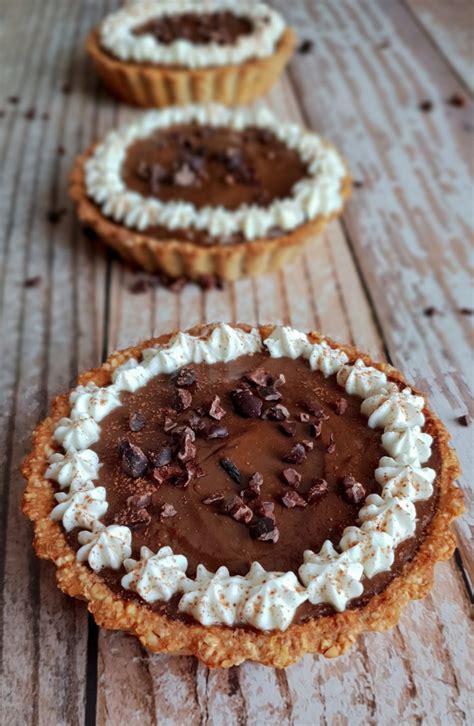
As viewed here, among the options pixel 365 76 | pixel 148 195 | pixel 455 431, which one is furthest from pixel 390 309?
pixel 365 76

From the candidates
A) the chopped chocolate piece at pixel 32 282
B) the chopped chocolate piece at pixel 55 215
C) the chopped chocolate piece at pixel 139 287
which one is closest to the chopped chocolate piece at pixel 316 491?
the chopped chocolate piece at pixel 139 287

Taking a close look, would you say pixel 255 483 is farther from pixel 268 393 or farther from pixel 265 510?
pixel 268 393

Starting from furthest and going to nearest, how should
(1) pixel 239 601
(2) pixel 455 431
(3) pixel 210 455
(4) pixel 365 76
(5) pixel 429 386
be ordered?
(4) pixel 365 76
(5) pixel 429 386
(2) pixel 455 431
(3) pixel 210 455
(1) pixel 239 601

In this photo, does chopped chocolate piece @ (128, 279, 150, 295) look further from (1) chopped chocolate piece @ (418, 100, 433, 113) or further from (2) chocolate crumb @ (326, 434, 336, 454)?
(1) chopped chocolate piece @ (418, 100, 433, 113)

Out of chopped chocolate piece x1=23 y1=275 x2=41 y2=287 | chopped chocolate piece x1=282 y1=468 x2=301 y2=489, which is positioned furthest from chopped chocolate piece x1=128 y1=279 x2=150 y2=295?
chopped chocolate piece x1=282 y1=468 x2=301 y2=489

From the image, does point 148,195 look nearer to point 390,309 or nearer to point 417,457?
point 390,309

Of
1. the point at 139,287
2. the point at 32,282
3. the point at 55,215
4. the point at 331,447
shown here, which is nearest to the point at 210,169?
the point at 139,287

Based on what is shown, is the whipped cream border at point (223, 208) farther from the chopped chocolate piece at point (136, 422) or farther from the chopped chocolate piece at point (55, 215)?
the chopped chocolate piece at point (136, 422)
